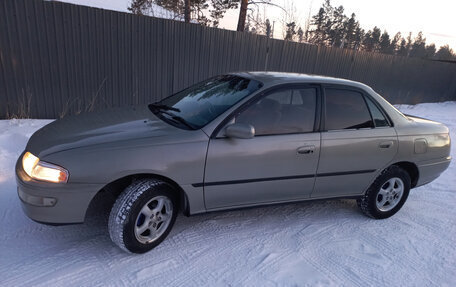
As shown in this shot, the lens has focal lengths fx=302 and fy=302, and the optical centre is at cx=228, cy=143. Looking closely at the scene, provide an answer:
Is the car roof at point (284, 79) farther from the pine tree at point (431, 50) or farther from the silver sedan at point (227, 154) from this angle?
the pine tree at point (431, 50)

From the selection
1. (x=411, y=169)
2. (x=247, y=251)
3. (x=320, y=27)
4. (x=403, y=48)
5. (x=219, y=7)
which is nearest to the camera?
(x=247, y=251)

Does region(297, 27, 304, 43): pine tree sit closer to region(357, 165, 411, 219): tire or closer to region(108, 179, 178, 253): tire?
region(357, 165, 411, 219): tire

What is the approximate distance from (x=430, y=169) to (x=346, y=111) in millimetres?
1501

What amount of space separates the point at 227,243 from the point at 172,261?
575 mm

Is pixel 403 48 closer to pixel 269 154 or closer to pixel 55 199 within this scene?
pixel 269 154

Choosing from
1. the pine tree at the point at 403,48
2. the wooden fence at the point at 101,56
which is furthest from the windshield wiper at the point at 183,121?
the pine tree at the point at 403,48

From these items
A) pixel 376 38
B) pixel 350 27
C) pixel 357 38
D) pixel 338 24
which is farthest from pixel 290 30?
pixel 376 38

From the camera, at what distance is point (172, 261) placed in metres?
2.61

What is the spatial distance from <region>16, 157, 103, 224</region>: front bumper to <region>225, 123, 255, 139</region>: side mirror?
45.5 inches

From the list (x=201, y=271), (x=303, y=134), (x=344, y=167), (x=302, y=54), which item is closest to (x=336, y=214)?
(x=344, y=167)

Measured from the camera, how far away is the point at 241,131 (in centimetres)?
263

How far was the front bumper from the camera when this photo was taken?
231 cm

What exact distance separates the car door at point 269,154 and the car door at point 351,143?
150 millimetres

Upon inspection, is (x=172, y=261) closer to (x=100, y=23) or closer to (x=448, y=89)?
(x=100, y=23)
